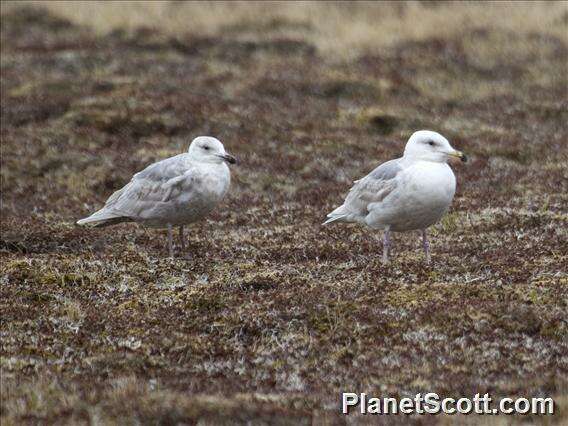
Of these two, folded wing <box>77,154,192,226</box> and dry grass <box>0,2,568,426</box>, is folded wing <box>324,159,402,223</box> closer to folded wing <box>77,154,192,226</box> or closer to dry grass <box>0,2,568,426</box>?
dry grass <box>0,2,568,426</box>

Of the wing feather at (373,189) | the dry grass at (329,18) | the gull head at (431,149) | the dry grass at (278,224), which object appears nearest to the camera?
the dry grass at (278,224)

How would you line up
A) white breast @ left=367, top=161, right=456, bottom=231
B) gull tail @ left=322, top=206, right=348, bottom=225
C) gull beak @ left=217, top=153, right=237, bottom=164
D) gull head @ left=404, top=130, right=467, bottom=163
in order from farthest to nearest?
gull beak @ left=217, top=153, right=237, bottom=164 → gull tail @ left=322, top=206, right=348, bottom=225 → gull head @ left=404, top=130, right=467, bottom=163 → white breast @ left=367, top=161, right=456, bottom=231

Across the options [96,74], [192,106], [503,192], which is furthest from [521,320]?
[96,74]

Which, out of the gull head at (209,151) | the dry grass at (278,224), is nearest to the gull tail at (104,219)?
the dry grass at (278,224)

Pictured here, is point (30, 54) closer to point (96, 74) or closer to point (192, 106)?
point (96, 74)

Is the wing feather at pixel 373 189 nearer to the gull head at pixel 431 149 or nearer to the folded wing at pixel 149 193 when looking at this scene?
the gull head at pixel 431 149

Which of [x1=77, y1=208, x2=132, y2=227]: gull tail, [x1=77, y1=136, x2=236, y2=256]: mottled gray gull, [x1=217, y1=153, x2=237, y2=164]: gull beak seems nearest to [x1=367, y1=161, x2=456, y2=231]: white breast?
[x1=217, y1=153, x2=237, y2=164]: gull beak

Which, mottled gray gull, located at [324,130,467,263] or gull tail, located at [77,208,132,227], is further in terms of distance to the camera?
gull tail, located at [77,208,132,227]

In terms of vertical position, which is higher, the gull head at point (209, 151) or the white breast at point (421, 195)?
the gull head at point (209, 151)

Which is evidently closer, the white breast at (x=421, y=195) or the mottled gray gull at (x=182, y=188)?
the white breast at (x=421, y=195)

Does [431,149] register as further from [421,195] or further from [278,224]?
[278,224]

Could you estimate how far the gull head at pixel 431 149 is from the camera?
41.0ft

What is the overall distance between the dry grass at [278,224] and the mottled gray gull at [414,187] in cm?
64

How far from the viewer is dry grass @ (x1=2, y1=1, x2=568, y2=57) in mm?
34188
